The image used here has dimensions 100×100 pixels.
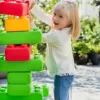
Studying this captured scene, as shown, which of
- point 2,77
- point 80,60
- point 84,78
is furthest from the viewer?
point 80,60

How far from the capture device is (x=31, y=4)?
110 inches

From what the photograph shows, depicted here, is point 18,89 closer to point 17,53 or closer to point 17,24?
point 17,53

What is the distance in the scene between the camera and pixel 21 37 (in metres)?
2.54

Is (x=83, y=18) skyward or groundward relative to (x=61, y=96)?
skyward

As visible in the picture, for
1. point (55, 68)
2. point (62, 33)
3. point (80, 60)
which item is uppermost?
point (62, 33)

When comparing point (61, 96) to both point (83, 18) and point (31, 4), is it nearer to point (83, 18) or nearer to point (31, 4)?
point (31, 4)

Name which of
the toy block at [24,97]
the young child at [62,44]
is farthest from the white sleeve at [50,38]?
the toy block at [24,97]

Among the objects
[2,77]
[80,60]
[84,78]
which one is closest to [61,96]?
[2,77]

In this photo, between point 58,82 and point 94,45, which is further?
point 94,45

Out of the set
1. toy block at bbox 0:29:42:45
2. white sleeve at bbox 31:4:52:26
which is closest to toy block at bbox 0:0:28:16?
toy block at bbox 0:29:42:45

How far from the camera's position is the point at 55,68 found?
2916 millimetres

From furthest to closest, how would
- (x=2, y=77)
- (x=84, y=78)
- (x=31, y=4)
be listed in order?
(x=84, y=78)
(x=2, y=77)
(x=31, y=4)

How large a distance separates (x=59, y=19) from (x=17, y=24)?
0.48 meters

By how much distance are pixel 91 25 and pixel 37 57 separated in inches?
330
